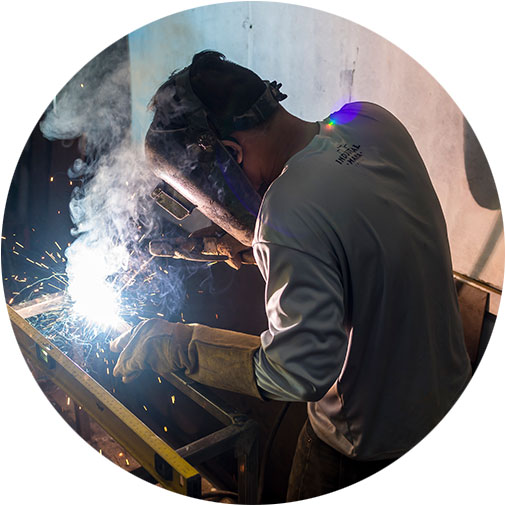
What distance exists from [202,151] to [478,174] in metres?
0.70

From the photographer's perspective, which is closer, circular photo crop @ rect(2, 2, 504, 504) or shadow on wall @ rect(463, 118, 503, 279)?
circular photo crop @ rect(2, 2, 504, 504)

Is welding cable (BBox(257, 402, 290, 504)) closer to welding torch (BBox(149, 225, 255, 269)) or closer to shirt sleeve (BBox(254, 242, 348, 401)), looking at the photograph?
welding torch (BBox(149, 225, 255, 269))

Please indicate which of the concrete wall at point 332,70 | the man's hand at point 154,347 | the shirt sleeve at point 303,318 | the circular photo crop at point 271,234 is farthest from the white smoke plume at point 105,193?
the shirt sleeve at point 303,318

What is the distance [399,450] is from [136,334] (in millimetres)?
713

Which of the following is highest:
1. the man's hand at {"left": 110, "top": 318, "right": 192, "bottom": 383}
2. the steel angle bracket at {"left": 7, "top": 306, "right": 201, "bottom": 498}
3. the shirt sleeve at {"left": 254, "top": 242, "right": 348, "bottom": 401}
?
the shirt sleeve at {"left": 254, "top": 242, "right": 348, "bottom": 401}

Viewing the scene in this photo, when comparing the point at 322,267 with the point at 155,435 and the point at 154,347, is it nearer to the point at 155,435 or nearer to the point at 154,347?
the point at 154,347

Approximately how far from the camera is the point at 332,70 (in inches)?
56.5

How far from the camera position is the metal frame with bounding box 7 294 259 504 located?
1439 millimetres

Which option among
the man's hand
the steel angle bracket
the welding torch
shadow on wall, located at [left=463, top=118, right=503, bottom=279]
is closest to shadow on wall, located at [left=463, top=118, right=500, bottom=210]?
shadow on wall, located at [left=463, top=118, right=503, bottom=279]

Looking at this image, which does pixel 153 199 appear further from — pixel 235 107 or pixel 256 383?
pixel 256 383

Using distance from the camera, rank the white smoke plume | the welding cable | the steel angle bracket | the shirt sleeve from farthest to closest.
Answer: the welding cable
the white smoke plume
the steel angle bracket
the shirt sleeve

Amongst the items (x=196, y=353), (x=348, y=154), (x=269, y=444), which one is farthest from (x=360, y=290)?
(x=269, y=444)

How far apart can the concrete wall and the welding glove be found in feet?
1.72

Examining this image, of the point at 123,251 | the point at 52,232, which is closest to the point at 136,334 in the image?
the point at 123,251
